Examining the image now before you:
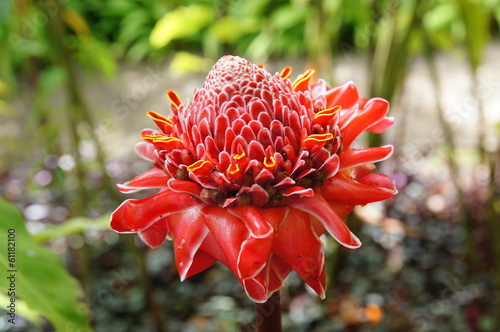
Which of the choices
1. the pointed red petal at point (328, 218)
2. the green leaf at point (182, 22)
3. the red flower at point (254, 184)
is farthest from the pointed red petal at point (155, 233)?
the green leaf at point (182, 22)

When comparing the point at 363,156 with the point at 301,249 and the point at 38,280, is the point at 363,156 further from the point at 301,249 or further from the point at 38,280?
the point at 38,280

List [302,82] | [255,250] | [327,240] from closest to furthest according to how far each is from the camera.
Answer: [255,250] → [302,82] → [327,240]

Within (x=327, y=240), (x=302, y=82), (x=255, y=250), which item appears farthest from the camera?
(x=327, y=240)

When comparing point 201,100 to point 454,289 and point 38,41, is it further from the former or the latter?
point 38,41

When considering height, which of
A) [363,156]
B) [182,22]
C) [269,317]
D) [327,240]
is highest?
[182,22]

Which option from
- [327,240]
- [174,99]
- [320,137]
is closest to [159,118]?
[174,99]

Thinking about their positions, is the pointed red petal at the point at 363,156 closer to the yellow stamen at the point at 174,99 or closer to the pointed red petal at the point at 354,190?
the pointed red petal at the point at 354,190

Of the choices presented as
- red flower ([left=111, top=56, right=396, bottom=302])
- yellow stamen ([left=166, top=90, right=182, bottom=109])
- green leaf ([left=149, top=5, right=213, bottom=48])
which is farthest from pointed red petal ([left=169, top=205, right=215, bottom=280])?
green leaf ([left=149, top=5, right=213, bottom=48])
